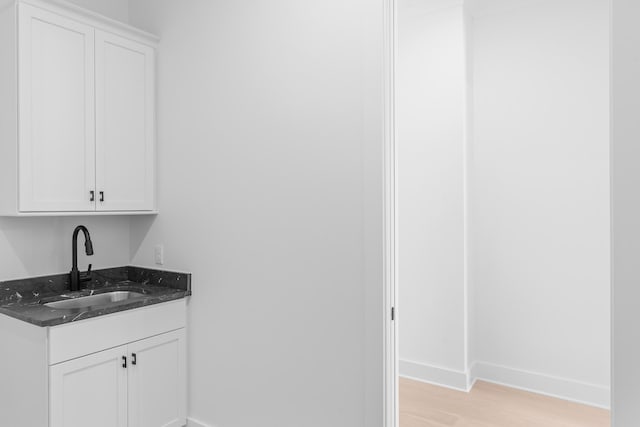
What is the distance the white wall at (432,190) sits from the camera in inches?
120

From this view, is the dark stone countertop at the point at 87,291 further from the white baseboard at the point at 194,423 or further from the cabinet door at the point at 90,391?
the white baseboard at the point at 194,423

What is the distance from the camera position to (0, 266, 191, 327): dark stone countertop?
6.08ft

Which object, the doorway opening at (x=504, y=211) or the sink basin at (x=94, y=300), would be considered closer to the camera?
the sink basin at (x=94, y=300)

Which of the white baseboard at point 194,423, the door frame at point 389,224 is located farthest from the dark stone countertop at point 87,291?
the door frame at point 389,224

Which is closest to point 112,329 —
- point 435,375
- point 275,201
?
point 275,201

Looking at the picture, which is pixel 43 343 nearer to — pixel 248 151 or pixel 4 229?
pixel 4 229

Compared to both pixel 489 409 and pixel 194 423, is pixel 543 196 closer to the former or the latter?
pixel 489 409

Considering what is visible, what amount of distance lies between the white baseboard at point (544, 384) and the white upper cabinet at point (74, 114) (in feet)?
8.74

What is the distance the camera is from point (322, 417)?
1.85m

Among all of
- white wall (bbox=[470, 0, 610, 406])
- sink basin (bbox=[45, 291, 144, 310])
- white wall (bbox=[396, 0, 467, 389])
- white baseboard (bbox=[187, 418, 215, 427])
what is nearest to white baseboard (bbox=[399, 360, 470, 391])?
white wall (bbox=[396, 0, 467, 389])

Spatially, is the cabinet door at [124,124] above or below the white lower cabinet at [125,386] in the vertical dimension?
above

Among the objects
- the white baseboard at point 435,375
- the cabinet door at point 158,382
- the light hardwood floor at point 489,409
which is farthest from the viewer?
the white baseboard at point 435,375

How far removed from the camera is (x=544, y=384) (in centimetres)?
298
